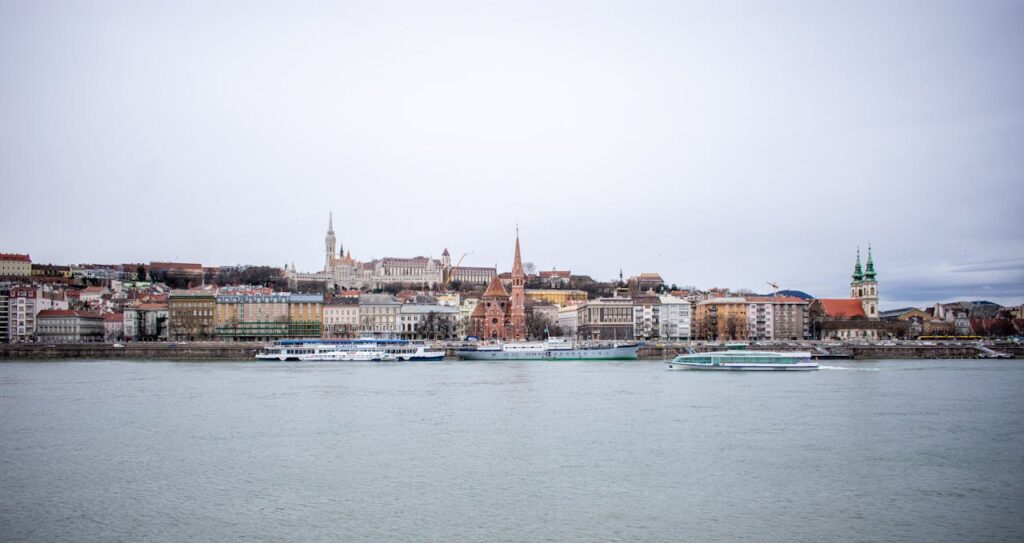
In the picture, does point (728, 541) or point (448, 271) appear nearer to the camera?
point (728, 541)

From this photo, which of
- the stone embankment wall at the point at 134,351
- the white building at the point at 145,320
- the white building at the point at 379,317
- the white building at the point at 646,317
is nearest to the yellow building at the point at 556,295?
the white building at the point at 646,317

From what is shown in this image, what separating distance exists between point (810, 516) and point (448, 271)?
464 feet

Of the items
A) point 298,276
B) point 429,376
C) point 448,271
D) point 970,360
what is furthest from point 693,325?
point 298,276

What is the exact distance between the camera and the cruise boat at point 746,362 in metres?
49.9

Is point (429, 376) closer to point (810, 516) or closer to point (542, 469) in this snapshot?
point (542, 469)

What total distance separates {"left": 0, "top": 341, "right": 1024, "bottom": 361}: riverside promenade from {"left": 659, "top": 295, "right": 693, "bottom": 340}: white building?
22.9 metres

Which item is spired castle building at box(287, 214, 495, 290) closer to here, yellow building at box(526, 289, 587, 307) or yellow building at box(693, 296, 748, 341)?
yellow building at box(526, 289, 587, 307)

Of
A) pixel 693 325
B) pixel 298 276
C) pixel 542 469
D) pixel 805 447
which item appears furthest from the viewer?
pixel 298 276

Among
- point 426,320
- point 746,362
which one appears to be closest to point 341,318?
point 426,320

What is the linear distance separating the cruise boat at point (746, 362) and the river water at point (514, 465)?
46.8 feet

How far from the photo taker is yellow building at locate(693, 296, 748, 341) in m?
88.6

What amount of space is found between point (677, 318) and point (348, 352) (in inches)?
1596

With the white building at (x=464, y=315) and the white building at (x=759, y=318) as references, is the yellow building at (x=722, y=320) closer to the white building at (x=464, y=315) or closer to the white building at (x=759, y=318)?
the white building at (x=759, y=318)

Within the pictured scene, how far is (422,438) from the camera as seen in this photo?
75.5 ft
